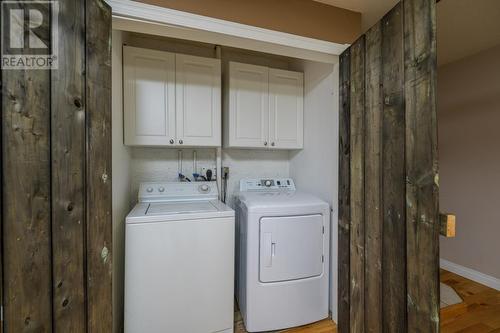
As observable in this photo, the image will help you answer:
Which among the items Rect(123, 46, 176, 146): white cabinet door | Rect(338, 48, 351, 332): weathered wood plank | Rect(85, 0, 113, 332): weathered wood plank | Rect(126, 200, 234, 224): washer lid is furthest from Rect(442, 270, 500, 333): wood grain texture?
Rect(123, 46, 176, 146): white cabinet door

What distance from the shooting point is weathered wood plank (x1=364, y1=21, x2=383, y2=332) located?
3.74 feet

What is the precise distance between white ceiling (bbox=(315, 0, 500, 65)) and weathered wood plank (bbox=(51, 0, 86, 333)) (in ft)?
5.59

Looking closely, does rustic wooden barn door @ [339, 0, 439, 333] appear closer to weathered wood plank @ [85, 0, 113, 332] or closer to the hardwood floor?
the hardwood floor

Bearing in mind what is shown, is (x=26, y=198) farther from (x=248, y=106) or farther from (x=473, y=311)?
(x=473, y=311)

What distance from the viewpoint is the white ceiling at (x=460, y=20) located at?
1641 millimetres

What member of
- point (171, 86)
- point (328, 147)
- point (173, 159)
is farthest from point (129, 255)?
point (328, 147)

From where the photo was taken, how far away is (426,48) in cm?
88

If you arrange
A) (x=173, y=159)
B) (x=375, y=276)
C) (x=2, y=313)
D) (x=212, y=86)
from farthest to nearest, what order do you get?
(x=173, y=159), (x=212, y=86), (x=375, y=276), (x=2, y=313)

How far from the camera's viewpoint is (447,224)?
83 cm

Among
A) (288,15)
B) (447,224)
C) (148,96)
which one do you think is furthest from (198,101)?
(447,224)

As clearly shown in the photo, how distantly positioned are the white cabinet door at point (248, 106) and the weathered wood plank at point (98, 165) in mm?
1139

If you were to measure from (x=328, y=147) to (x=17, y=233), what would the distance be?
1.94 metres

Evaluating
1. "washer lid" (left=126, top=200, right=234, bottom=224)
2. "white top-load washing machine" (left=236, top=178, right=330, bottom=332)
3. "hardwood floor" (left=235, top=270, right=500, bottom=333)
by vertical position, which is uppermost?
"washer lid" (left=126, top=200, right=234, bottom=224)

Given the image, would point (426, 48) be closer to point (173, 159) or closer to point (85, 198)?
point (85, 198)
